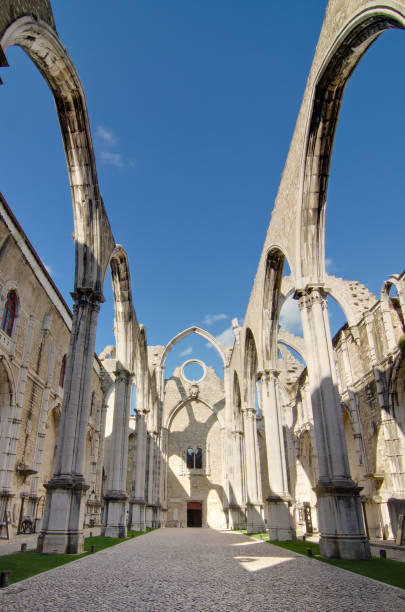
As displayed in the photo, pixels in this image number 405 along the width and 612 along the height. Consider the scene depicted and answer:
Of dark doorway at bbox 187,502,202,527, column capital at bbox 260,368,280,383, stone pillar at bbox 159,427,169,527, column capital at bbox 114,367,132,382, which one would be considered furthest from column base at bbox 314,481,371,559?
dark doorway at bbox 187,502,202,527

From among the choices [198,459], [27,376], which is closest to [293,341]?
[198,459]

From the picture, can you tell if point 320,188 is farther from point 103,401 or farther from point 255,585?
point 103,401

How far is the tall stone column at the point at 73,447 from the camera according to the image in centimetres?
824

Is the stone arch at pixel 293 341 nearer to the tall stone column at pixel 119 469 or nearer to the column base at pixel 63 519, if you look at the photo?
the tall stone column at pixel 119 469

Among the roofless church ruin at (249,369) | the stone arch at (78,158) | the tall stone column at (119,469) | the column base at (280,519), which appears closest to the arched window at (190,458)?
the roofless church ruin at (249,369)

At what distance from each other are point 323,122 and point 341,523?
8922 mm

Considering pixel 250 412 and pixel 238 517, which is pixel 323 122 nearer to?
pixel 250 412

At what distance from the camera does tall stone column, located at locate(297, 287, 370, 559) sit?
7684 millimetres

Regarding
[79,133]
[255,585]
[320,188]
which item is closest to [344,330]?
[320,188]

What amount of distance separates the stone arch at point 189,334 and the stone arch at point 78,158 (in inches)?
622

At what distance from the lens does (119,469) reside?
14.5 metres

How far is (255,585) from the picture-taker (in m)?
5.15

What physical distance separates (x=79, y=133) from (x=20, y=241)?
14.1ft

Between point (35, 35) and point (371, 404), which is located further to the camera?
point (371, 404)
